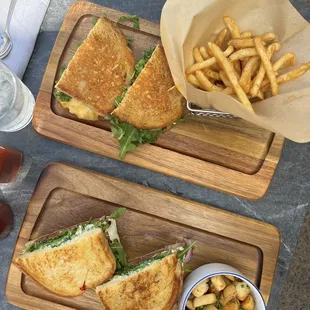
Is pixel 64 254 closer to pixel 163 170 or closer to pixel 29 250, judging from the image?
pixel 29 250

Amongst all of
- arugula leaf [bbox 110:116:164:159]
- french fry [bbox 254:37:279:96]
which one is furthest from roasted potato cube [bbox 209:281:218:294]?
french fry [bbox 254:37:279:96]

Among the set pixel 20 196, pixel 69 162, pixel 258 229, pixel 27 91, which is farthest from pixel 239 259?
pixel 27 91

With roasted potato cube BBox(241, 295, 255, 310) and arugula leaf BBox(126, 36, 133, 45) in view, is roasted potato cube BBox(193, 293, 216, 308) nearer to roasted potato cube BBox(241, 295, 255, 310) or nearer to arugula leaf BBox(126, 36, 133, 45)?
roasted potato cube BBox(241, 295, 255, 310)

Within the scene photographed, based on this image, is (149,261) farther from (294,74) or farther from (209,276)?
(294,74)

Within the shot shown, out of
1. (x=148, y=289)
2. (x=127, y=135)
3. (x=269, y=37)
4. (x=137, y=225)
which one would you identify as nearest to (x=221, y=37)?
(x=269, y=37)

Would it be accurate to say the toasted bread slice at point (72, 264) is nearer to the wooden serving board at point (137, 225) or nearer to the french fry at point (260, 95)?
the wooden serving board at point (137, 225)
